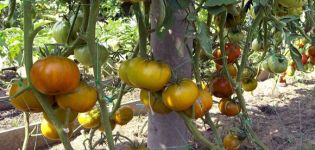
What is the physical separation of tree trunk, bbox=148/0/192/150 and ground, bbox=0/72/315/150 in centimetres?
72

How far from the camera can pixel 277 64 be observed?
5.80 feet

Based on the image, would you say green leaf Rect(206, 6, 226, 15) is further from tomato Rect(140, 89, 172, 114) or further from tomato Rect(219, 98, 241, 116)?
tomato Rect(219, 98, 241, 116)

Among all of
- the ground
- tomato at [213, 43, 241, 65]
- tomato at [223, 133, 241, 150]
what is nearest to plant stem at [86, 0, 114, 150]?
tomato at [213, 43, 241, 65]

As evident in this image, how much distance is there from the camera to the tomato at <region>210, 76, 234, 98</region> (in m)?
1.14

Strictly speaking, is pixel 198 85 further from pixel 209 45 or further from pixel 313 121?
pixel 313 121

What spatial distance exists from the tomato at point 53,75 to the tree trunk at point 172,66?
0.95ft

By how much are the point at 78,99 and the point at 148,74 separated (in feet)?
0.47

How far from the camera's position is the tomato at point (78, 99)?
0.72 meters

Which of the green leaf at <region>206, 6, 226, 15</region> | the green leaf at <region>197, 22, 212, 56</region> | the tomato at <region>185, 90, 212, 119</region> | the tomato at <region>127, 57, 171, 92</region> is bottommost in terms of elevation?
the tomato at <region>185, 90, 212, 119</region>

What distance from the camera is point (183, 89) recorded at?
32.6 inches

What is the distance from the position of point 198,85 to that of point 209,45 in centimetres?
19

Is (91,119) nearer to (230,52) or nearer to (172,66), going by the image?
(172,66)

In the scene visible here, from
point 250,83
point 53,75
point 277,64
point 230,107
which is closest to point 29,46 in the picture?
point 53,75

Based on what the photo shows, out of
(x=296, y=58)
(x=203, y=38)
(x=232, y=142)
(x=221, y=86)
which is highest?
(x=203, y=38)
